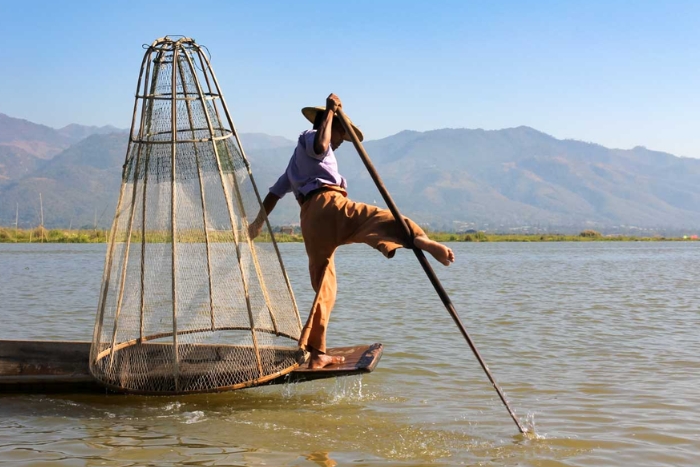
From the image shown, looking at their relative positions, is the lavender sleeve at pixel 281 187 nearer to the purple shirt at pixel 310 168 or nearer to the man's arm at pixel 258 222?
the man's arm at pixel 258 222

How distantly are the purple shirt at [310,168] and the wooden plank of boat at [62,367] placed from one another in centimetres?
119

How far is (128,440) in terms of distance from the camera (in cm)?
457

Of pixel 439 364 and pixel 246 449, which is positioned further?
pixel 439 364

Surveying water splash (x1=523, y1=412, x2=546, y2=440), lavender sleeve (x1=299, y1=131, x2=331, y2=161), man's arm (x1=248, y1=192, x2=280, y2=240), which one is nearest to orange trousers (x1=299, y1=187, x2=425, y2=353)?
lavender sleeve (x1=299, y1=131, x2=331, y2=161)

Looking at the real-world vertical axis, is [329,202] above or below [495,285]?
above

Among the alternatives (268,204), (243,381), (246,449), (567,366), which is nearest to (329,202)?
(268,204)

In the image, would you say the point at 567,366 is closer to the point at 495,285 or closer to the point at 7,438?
the point at 7,438

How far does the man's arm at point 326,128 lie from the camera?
4.91 metres

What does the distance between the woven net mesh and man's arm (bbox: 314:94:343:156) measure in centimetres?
83

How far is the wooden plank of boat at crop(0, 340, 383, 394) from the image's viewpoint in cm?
506

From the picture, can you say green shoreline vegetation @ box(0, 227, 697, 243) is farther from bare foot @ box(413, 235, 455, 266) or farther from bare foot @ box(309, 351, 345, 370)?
bare foot @ box(413, 235, 455, 266)

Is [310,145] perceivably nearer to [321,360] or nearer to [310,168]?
[310,168]

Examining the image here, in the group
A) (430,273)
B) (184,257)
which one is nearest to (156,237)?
(184,257)

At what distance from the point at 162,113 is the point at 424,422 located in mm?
2792
